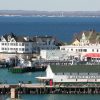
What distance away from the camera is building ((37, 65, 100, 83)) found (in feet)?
171

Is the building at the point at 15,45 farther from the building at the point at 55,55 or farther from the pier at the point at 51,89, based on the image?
the pier at the point at 51,89

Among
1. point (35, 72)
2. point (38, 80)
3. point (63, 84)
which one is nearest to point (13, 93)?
point (63, 84)

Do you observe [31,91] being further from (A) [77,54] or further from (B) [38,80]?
(A) [77,54]

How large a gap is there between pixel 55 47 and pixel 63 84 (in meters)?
25.9

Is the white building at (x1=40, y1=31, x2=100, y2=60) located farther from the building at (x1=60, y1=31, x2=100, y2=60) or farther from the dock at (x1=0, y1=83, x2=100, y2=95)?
the dock at (x1=0, y1=83, x2=100, y2=95)

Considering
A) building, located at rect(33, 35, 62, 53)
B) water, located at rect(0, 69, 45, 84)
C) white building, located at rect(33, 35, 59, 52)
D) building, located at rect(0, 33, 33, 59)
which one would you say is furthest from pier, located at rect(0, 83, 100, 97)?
white building, located at rect(33, 35, 59, 52)

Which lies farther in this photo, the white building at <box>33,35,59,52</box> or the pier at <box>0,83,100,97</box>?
the white building at <box>33,35,59,52</box>

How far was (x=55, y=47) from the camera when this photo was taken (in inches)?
3022

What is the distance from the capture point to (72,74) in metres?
52.4

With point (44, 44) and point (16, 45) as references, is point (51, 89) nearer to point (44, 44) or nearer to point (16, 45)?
point (16, 45)

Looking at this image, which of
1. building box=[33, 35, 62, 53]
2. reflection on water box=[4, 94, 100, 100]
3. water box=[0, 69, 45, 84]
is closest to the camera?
reflection on water box=[4, 94, 100, 100]

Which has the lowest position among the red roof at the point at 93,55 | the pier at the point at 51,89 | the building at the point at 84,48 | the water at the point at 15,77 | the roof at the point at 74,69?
the pier at the point at 51,89

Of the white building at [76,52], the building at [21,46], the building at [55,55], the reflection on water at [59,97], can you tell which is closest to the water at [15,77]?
the reflection on water at [59,97]

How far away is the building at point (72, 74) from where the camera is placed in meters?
52.1
